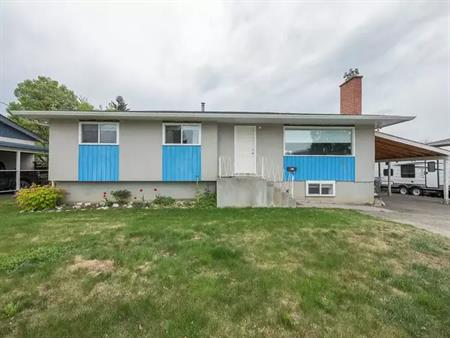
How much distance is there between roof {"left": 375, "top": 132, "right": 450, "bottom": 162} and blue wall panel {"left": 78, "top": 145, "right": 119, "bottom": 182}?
1063 cm

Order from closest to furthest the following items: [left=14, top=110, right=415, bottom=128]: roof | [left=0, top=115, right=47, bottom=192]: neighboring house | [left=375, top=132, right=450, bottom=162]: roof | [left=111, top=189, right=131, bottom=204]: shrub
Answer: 1. [left=14, top=110, right=415, bottom=128]: roof
2. [left=111, top=189, right=131, bottom=204]: shrub
3. [left=375, top=132, right=450, bottom=162]: roof
4. [left=0, top=115, right=47, bottom=192]: neighboring house

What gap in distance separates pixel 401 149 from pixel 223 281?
12.3 m

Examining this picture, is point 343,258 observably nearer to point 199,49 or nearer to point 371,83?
point 199,49

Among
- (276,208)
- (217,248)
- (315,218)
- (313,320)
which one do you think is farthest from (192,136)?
(313,320)

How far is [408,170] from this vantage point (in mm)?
16594

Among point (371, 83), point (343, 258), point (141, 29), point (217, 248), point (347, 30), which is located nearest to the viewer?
point (343, 258)

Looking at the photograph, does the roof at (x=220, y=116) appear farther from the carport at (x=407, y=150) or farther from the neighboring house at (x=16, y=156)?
the neighboring house at (x=16, y=156)

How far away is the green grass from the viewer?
2451 millimetres

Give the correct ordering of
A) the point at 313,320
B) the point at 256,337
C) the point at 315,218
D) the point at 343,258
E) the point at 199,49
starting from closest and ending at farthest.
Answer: the point at 256,337, the point at 313,320, the point at 343,258, the point at 315,218, the point at 199,49

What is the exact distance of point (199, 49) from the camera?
43.5ft

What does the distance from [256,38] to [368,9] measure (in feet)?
15.2

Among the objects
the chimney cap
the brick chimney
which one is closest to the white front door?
the brick chimney

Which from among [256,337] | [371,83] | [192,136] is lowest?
[256,337]

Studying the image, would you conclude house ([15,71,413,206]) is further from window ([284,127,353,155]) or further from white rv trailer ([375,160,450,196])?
white rv trailer ([375,160,450,196])
